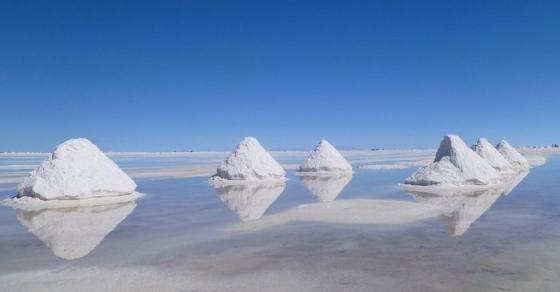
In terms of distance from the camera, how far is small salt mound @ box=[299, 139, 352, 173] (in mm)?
26891

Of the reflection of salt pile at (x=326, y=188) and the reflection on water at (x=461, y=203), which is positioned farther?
the reflection of salt pile at (x=326, y=188)

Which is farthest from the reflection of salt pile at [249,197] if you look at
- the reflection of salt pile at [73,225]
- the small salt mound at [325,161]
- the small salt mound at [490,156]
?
the small salt mound at [490,156]

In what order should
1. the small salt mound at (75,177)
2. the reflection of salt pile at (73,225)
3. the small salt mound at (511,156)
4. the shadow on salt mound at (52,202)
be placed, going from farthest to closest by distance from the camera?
the small salt mound at (511,156), the small salt mound at (75,177), the shadow on salt mound at (52,202), the reflection of salt pile at (73,225)

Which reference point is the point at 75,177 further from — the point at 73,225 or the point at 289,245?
the point at 289,245

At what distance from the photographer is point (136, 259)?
7285mm

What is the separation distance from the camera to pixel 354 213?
38.2 feet

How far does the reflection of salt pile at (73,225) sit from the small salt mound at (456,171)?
1176cm

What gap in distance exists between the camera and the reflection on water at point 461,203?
10062mm

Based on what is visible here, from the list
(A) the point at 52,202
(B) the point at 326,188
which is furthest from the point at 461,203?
(A) the point at 52,202

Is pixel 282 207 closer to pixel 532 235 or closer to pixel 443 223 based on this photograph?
pixel 443 223

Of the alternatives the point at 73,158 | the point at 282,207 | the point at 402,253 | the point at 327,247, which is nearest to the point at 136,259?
the point at 327,247

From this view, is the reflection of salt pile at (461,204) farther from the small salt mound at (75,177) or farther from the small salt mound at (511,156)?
the small salt mound at (511,156)

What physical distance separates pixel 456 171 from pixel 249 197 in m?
8.91

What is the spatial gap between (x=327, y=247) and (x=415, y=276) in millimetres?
2130
